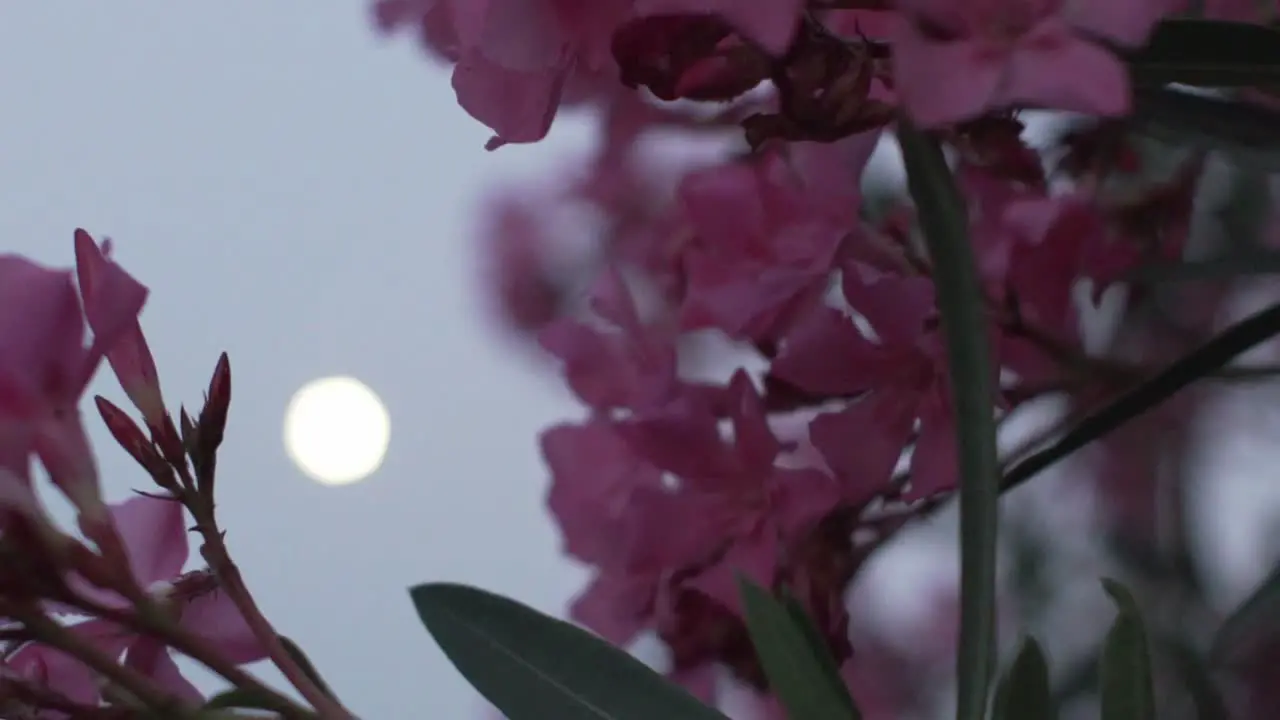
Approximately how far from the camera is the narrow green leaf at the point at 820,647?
1.55 ft

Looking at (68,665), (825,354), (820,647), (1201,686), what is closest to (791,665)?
(820,647)

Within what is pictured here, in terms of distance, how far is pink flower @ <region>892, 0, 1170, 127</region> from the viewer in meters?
0.39

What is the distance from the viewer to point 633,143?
2.18 ft

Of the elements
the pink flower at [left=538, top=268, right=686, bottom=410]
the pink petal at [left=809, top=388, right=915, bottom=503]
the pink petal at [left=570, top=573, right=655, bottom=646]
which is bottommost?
the pink petal at [left=570, top=573, right=655, bottom=646]

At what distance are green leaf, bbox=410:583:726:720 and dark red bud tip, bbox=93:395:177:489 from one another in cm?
10

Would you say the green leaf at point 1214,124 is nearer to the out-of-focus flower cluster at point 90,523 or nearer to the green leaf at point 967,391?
the green leaf at point 967,391

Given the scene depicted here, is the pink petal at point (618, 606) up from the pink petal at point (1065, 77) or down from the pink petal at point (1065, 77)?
down

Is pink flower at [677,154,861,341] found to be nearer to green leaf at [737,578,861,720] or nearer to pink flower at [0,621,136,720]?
green leaf at [737,578,861,720]

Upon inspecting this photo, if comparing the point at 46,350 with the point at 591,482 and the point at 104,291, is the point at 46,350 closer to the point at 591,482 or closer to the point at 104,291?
the point at 104,291

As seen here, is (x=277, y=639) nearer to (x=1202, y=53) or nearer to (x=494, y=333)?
(x=1202, y=53)

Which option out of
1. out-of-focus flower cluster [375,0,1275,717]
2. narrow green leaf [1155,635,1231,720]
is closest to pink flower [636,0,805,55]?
out-of-focus flower cluster [375,0,1275,717]

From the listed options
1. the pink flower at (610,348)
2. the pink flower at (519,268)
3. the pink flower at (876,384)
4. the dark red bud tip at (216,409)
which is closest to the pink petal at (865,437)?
the pink flower at (876,384)

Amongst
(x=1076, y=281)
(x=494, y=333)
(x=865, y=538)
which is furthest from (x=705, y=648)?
(x=494, y=333)

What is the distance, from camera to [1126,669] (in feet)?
1.43
